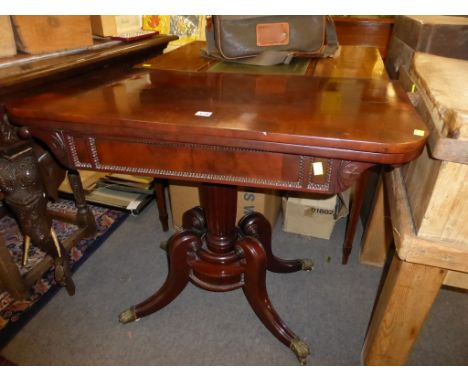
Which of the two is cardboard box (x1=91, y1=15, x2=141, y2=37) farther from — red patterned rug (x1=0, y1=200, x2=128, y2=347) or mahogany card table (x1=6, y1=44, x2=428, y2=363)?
red patterned rug (x1=0, y1=200, x2=128, y2=347)

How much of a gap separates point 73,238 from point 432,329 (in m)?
1.49

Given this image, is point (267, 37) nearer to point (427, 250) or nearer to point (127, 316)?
point (427, 250)

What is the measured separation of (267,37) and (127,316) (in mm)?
1017

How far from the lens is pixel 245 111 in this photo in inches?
24.7

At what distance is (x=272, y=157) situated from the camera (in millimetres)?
600

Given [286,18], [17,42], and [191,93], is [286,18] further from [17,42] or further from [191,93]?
[17,42]

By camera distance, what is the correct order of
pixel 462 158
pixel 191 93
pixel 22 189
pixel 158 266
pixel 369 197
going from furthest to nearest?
pixel 369 197 < pixel 158 266 < pixel 22 189 < pixel 191 93 < pixel 462 158

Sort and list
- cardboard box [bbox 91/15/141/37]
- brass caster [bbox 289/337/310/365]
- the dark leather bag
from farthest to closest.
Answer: cardboard box [bbox 91/15/141/37] < brass caster [bbox 289/337/310/365] < the dark leather bag

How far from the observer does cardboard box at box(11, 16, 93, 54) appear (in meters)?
0.86

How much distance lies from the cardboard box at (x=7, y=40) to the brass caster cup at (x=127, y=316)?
2.85ft

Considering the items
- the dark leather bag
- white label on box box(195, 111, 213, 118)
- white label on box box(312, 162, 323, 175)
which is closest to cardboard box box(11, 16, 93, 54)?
the dark leather bag

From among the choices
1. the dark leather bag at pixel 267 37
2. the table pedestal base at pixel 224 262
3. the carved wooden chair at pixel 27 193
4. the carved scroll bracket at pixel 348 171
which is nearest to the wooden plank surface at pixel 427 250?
the carved scroll bracket at pixel 348 171

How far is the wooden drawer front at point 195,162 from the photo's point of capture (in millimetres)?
607

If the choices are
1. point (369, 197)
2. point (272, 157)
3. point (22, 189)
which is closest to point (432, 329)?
point (369, 197)
